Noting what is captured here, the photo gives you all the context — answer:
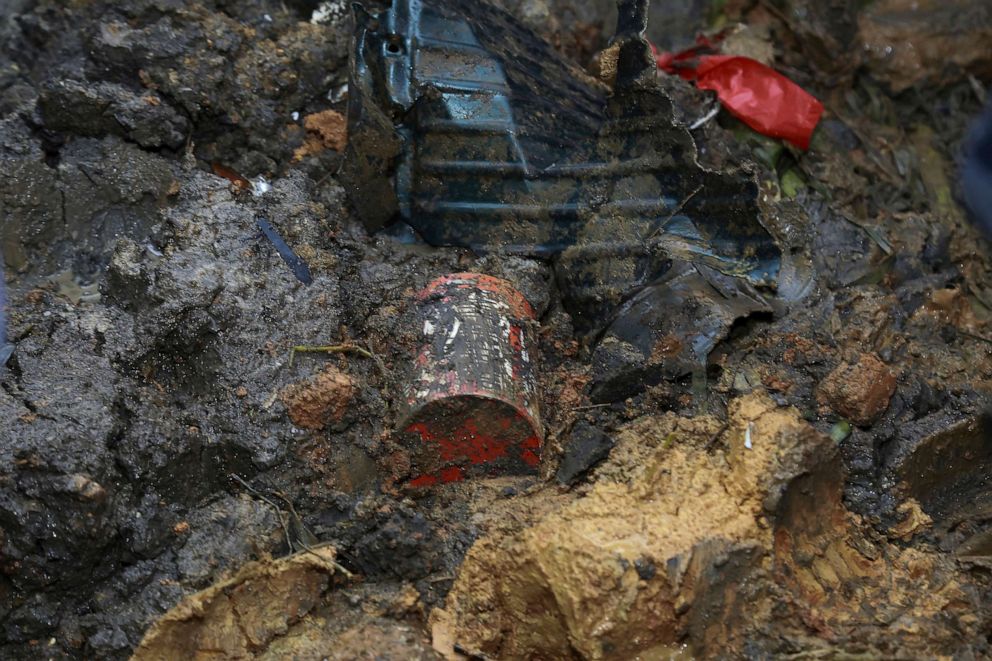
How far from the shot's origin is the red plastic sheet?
3.80 metres

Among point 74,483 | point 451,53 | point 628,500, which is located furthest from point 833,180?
point 74,483

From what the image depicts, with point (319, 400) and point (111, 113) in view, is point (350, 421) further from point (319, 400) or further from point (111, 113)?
point (111, 113)

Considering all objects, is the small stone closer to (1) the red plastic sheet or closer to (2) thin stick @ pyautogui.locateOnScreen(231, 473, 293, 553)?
(2) thin stick @ pyautogui.locateOnScreen(231, 473, 293, 553)

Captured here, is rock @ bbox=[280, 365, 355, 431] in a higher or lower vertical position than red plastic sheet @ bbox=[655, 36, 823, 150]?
lower

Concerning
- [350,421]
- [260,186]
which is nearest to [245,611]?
[350,421]

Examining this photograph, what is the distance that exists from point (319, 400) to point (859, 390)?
1.66 meters

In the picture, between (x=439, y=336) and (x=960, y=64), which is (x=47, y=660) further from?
(x=960, y=64)

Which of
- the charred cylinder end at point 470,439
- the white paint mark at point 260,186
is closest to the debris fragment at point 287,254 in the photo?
the white paint mark at point 260,186

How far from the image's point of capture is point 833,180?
3.82 metres

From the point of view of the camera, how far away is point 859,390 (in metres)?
2.93

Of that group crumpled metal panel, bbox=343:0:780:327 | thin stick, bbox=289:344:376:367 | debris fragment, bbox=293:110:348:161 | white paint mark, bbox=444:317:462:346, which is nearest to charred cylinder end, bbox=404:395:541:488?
white paint mark, bbox=444:317:462:346

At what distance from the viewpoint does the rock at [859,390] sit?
9.60ft

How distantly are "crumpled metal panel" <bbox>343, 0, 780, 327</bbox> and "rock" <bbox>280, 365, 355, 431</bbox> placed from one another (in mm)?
721

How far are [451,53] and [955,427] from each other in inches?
81.6
